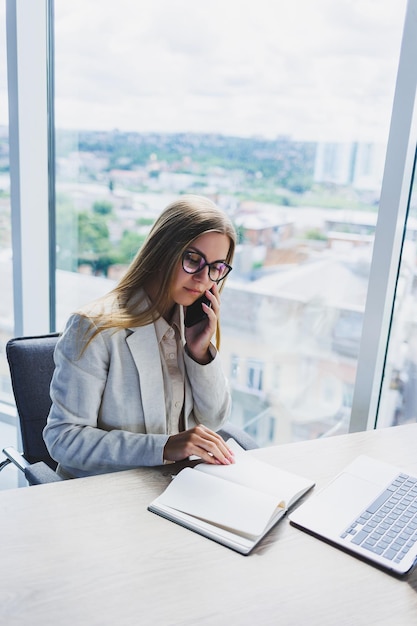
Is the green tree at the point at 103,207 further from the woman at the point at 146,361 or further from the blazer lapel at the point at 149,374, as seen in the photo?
the blazer lapel at the point at 149,374

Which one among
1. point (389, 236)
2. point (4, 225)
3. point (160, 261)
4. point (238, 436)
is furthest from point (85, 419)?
point (4, 225)

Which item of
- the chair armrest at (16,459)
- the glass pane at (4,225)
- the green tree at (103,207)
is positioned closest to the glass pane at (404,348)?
the chair armrest at (16,459)

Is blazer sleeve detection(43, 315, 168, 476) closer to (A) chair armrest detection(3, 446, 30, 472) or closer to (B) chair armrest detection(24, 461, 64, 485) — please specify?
(B) chair armrest detection(24, 461, 64, 485)

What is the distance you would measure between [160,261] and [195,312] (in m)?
0.20

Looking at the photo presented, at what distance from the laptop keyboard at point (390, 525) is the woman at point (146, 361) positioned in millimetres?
317

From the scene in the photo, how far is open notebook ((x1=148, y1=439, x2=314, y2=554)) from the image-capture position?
3.54ft

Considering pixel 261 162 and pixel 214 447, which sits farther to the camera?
pixel 261 162

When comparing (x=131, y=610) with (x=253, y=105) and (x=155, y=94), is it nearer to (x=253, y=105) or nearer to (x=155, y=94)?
(x=253, y=105)

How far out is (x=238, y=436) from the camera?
5.69ft

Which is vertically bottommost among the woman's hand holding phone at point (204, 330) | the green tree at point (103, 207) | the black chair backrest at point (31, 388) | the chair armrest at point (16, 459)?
the chair armrest at point (16, 459)

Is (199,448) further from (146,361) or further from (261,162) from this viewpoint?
(261,162)

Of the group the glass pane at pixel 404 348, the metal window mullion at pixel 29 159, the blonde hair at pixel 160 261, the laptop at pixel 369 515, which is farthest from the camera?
the metal window mullion at pixel 29 159

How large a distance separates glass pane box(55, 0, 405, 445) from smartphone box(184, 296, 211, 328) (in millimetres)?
690

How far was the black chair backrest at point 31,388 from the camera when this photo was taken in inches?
66.3
